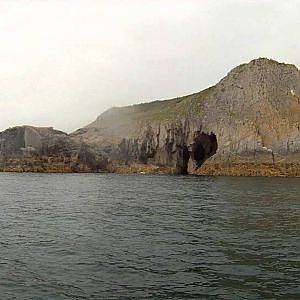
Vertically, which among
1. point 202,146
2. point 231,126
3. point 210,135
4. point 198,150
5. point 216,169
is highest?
point 231,126

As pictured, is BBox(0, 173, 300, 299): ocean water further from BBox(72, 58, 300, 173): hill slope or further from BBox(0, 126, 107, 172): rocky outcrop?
BBox(0, 126, 107, 172): rocky outcrop

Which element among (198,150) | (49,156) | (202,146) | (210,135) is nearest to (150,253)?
(210,135)

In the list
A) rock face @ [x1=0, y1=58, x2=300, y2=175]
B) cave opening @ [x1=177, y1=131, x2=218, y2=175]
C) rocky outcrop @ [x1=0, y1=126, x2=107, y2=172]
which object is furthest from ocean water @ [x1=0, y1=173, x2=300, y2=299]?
rocky outcrop @ [x1=0, y1=126, x2=107, y2=172]

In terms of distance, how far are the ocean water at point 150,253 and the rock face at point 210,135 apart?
306ft

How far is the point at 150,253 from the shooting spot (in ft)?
82.1

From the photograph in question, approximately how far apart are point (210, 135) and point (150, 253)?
5187 inches

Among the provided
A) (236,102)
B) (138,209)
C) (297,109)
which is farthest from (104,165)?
(138,209)

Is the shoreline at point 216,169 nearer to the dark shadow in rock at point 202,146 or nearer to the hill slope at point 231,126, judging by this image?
the hill slope at point 231,126

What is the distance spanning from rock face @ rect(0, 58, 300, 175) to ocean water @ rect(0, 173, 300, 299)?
9339 centimetres

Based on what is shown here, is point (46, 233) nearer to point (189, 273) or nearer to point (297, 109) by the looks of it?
point (189, 273)

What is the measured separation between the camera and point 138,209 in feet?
148

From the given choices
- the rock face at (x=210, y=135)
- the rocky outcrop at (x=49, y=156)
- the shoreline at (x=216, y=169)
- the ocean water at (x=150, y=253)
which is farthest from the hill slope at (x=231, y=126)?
the ocean water at (x=150, y=253)

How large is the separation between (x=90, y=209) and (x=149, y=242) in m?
18.5

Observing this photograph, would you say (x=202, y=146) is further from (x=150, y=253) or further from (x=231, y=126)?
(x=150, y=253)
